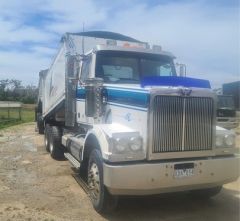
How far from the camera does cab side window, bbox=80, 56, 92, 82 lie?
8155mm

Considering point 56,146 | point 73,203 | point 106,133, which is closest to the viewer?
point 106,133

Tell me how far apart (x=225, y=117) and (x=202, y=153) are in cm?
1196

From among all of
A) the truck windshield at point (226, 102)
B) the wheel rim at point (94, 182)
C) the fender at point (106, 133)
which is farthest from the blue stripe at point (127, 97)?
the truck windshield at point (226, 102)

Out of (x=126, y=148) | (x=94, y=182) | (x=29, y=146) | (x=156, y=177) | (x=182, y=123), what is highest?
(x=182, y=123)

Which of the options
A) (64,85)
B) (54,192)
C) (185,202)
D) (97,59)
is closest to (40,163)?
(64,85)

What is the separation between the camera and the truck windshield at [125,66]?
7781 mm

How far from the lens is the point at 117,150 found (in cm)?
573

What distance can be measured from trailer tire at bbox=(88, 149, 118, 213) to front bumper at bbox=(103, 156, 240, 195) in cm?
35

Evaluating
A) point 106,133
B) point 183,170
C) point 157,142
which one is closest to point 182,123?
point 157,142

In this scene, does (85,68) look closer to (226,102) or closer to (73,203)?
(73,203)

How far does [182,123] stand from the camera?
5.95 metres

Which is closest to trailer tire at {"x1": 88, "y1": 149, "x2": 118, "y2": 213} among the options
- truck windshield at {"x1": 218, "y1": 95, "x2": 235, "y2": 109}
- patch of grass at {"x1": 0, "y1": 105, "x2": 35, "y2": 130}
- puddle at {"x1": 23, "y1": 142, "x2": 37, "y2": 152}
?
puddle at {"x1": 23, "y1": 142, "x2": 37, "y2": 152}

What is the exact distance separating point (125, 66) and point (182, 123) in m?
2.43

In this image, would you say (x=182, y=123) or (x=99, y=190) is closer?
(x=182, y=123)
